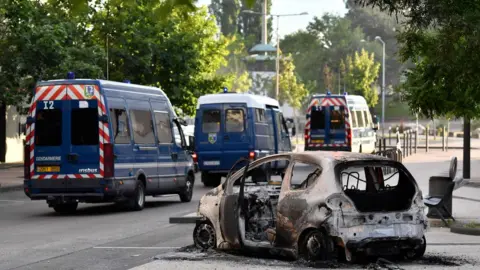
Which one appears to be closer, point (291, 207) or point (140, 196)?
point (291, 207)

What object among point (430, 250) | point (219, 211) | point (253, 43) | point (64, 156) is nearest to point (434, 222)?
point (430, 250)

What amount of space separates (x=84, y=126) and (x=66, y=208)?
2.43m

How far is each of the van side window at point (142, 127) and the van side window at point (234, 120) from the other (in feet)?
26.5

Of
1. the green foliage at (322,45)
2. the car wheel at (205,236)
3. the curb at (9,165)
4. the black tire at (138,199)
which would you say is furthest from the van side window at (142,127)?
the green foliage at (322,45)

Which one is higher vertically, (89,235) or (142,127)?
(142,127)

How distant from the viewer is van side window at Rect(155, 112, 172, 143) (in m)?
25.7

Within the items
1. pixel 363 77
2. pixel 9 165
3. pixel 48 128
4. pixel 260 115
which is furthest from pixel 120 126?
pixel 363 77

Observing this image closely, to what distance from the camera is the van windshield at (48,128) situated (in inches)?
916

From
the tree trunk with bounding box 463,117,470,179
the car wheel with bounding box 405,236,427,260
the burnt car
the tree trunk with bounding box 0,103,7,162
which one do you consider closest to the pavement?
the car wheel with bounding box 405,236,427,260

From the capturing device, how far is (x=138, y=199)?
24.5m

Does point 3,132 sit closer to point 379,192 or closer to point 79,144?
point 79,144

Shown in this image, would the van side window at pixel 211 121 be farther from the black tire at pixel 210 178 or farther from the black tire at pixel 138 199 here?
the black tire at pixel 138 199

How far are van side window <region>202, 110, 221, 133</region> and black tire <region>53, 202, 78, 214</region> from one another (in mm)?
8990

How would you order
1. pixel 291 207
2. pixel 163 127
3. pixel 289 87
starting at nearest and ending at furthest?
pixel 291 207 → pixel 163 127 → pixel 289 87
